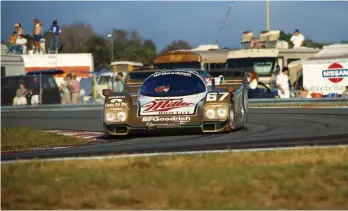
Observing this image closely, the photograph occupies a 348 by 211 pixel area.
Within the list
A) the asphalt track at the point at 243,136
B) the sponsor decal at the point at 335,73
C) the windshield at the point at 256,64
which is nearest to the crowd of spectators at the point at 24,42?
the windshield at the point at 256,64

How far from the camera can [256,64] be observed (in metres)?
32.8

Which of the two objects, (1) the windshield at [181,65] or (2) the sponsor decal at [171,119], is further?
(1) the windshield at [181,65]

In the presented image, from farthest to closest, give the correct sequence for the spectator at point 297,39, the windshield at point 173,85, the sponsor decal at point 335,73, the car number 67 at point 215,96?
the spectator at point 297,39 < the sponsor decal at point 335,73 < the windshield at point 173,85 < the car number 67 at point 215,96

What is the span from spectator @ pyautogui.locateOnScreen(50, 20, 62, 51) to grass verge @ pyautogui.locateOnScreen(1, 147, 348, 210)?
2532 centimetres

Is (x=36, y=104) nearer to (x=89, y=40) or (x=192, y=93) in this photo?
(x=192, y=93)

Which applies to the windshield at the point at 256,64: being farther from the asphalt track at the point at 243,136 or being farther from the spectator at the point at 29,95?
the asphalt track at the point at 243,136

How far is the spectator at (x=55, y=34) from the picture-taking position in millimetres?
34225

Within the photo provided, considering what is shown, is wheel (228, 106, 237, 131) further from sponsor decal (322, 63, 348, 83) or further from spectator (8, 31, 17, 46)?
spectator (8, 31, 17, 46)

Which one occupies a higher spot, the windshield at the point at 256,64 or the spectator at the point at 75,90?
the windshield at the point at 256,64

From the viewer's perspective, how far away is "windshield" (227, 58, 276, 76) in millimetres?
32531

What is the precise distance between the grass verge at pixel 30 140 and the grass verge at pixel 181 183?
Answer: 4.15m

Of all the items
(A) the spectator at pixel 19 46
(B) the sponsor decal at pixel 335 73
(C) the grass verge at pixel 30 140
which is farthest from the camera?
(A) the spectator at pixel 19 46

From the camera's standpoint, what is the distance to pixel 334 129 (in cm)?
1435

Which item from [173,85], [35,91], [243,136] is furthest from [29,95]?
[243,136]
